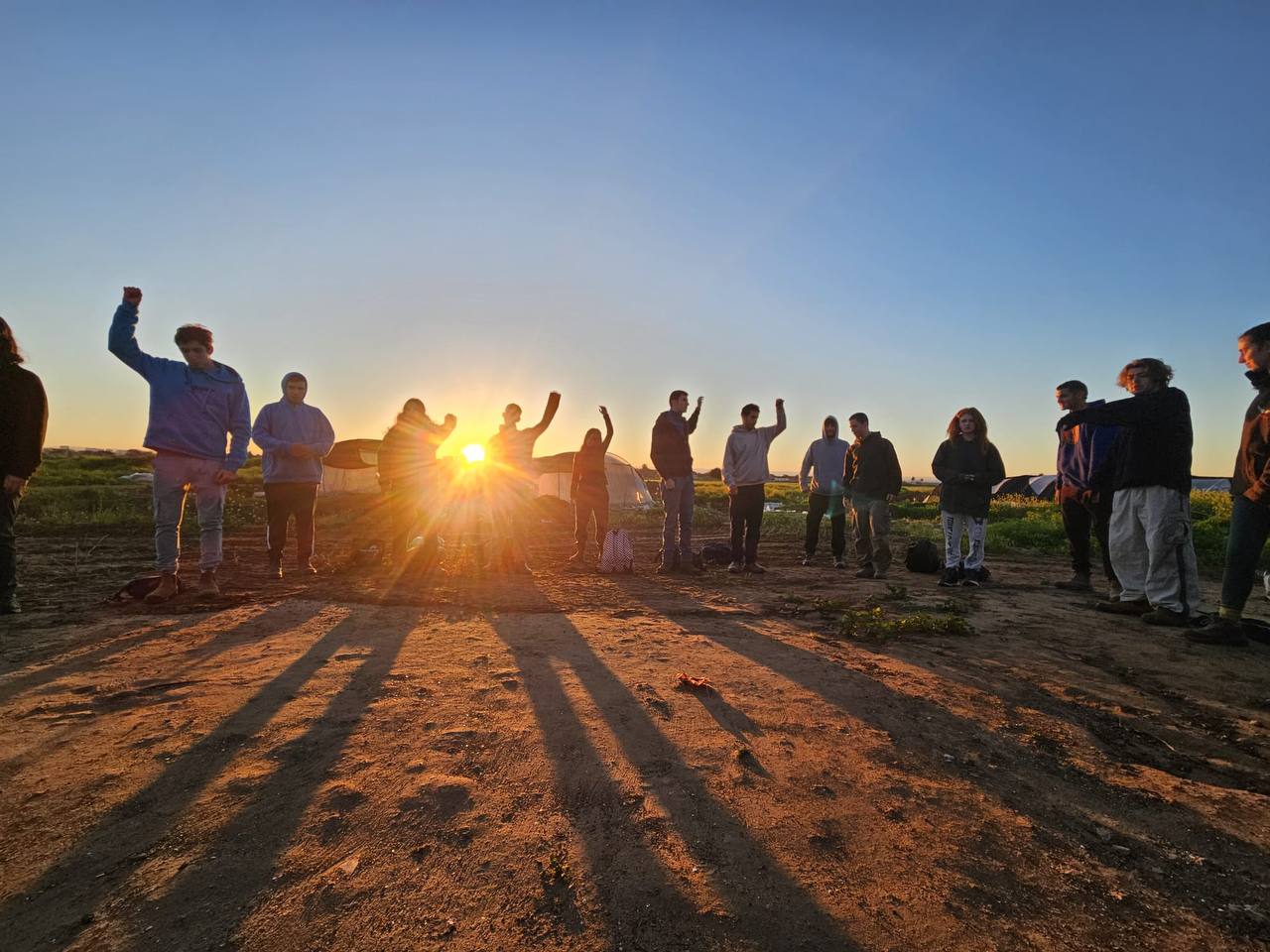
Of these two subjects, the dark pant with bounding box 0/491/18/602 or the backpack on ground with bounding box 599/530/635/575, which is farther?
the backpack on ground with bounding box 599/530/635/575

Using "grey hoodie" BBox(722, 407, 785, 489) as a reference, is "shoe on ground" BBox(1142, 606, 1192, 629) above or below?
below

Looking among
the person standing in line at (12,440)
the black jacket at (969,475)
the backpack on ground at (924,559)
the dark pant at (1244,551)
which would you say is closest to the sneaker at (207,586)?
the person standing in line at (12,440)

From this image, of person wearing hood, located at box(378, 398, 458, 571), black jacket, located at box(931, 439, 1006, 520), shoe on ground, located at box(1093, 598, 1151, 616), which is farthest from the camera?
person wearing hood, located at box(378, 398, 458, 571)

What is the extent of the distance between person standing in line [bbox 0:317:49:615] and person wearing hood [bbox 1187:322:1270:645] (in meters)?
8.68

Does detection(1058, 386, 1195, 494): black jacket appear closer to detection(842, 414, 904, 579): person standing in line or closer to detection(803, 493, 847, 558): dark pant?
detection(842, 414, 904, 579): person standing in line

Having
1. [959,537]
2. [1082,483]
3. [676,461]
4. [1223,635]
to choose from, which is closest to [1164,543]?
[1223,635]

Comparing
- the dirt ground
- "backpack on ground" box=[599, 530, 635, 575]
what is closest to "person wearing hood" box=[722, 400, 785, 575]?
"backpack on ground" box=[599, 530, 635, 575]

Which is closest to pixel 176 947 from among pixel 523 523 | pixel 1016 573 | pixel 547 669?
pixel 547 669

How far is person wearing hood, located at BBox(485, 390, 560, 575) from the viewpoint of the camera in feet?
24.5

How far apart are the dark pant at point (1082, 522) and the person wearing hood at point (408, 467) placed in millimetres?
7140

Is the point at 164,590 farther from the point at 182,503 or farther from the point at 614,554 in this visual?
the point at 614,554

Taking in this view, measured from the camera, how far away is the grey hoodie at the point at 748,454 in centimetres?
794

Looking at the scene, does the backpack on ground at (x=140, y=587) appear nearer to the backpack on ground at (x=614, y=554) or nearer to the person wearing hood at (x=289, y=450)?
the person wearing hood at (x=289, y=450)

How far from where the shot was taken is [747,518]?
8.05 metres
